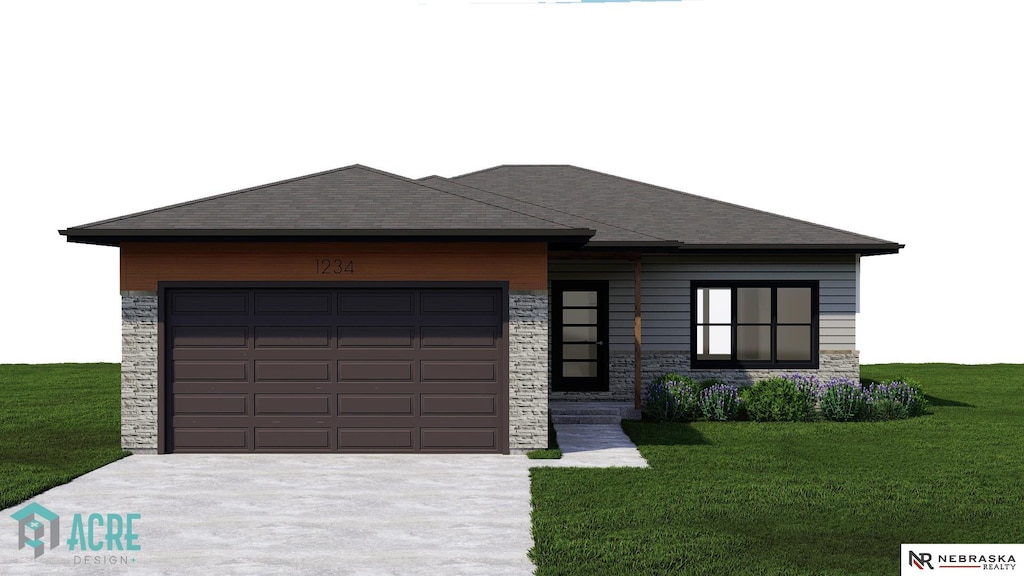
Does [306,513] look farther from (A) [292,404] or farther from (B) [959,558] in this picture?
(B) [959,558]

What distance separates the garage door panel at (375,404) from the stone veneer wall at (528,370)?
1545mm

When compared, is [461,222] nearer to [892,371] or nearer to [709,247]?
[709,247]

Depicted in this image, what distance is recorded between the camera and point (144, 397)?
13180mm

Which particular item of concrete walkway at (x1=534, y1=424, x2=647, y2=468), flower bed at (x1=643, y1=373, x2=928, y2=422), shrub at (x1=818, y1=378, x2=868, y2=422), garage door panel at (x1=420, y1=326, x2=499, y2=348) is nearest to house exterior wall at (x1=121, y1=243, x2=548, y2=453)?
garage door panel at (x1=420, y1=326, x2=499, y2=348)

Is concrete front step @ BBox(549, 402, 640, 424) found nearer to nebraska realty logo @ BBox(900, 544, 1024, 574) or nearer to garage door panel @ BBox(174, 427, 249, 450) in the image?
garage door panel @ BBox(174, 427, 249, 450)

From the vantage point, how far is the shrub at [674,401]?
16.8 m

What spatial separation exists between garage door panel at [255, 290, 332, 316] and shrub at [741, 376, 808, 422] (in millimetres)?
8423

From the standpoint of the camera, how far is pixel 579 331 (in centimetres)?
1823

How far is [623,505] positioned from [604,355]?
835 cm

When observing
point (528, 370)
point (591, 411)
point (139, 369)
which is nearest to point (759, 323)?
point (591, 411)

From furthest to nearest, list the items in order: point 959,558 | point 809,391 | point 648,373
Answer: point 648,373, point 809,391, point 959,558

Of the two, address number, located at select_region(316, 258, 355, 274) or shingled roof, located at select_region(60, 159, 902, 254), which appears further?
address number, located at select_region(316, 258, 355, 274)

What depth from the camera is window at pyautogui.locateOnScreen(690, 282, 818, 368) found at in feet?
59.6

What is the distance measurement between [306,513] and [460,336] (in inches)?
165
